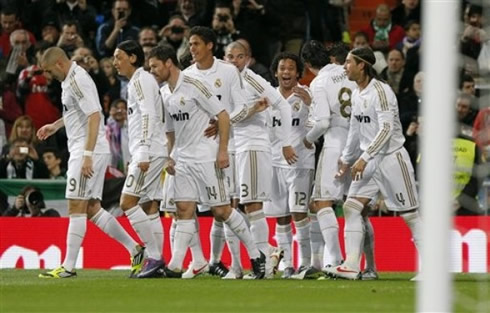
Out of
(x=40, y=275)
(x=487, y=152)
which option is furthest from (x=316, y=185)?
(x=40, y=275)

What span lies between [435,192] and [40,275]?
8096mm

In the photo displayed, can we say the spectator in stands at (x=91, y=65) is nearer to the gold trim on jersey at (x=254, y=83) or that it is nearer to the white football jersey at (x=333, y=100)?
the gold trim on jersey at (x=254, y=83)

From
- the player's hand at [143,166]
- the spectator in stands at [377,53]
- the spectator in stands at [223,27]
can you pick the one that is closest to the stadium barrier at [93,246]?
the spectator in stands at [377,53]

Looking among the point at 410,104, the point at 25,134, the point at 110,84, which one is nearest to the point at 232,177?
the point at 410,104

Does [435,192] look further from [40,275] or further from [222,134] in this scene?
[40,275]

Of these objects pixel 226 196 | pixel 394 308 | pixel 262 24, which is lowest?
pixel 394 308

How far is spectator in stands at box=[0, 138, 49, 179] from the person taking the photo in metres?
19.5

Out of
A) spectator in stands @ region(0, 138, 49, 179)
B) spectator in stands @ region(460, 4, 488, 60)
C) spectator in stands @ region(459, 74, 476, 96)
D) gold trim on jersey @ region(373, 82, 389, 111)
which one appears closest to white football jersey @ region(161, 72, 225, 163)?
gold trim on jersey @ region(373, 82, 389, 111)

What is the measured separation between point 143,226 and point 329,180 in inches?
77.6

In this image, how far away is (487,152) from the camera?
14.0 meters

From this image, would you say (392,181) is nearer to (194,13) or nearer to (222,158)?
(222,158)

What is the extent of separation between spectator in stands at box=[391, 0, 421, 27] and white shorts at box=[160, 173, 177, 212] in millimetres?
7980

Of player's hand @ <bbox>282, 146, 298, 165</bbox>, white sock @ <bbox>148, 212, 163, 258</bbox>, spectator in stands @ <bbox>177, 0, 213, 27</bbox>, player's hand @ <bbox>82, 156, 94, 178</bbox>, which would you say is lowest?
white sock @ <bbox>148, 212, 163, 258</bbox>

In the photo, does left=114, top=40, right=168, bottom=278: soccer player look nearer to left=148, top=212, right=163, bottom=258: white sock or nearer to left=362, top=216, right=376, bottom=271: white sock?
left=148, top=212, right=163, bottom=258: white sock
